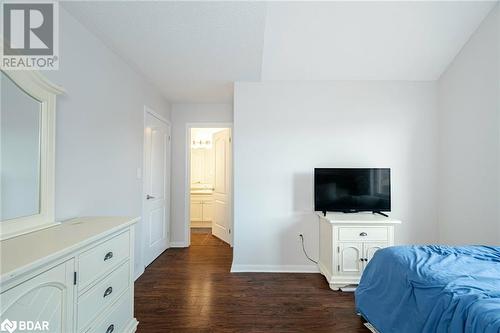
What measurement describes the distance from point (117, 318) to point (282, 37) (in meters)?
2.86

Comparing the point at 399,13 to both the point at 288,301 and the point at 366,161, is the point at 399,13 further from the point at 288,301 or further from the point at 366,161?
the point at 288,301

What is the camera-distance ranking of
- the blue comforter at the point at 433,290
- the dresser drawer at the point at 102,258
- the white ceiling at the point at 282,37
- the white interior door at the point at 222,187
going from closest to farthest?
the blue comforter at the point at 433,290 → the dresser drawer at the point at 102,258 → the white ceiling at the point at 282,37 → the white interior door at the point at 222,187

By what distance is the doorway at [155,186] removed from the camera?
321 centimetres

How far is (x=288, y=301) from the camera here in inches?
93.0

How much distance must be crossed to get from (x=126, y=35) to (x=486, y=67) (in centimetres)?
353

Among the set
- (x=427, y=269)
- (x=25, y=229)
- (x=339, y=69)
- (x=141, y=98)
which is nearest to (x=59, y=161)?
(x=25, y=229)

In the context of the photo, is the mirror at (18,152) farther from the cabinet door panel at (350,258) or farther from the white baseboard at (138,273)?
the cabinet door panel at (350,258)

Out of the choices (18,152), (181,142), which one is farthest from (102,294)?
(181,142)

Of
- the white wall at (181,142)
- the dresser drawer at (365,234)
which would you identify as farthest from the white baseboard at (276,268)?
the white wall at (181,142)

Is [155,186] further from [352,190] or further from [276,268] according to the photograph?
[352,190]

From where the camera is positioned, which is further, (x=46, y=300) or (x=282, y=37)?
(x=282, y=37)

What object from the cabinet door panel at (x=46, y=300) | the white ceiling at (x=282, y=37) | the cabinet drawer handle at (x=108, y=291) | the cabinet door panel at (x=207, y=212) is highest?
the white ceiling at (x=282, y=37)

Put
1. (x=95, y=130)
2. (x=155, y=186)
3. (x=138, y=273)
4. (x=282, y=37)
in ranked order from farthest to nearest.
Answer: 1. (x=155, y=186)
2. (x=138, y=273)
3. (x=282, y=37)
4. (x=95, y=130)

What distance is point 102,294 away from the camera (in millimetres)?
1468
